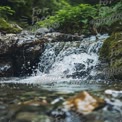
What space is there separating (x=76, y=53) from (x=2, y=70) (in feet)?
9.64

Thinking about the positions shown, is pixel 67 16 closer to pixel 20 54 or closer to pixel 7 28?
pixel 7 28

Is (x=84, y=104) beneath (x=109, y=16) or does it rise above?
beneath

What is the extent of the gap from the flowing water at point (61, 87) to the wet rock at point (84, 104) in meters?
0.12

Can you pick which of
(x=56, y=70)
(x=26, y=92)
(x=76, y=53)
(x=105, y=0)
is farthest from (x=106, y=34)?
(x=26, y=92)

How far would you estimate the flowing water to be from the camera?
5.27 m

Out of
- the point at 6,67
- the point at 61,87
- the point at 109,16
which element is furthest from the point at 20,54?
the point at 109,16

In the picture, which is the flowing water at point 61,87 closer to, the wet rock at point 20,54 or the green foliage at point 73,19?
the wet rock at point 20,54

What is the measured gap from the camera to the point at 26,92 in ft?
24.4

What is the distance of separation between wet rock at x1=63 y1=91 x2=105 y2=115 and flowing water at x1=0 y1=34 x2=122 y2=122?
0.12 meters

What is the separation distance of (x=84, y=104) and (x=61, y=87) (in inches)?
112

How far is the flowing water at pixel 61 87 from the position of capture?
5.27 m

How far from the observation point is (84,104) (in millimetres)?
5410

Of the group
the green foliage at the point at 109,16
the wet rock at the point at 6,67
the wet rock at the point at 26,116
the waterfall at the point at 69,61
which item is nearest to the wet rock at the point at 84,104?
the wet rock at the point at 26,116

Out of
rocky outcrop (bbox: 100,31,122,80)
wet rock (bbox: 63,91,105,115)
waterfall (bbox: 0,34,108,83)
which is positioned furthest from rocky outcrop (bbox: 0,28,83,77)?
wet rock (bbox: 63,91,105,115)
